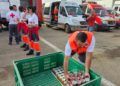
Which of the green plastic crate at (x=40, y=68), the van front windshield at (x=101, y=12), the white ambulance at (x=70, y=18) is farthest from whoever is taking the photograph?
the van front windshield at (x=101, y=12)

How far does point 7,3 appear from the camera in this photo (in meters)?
13.7

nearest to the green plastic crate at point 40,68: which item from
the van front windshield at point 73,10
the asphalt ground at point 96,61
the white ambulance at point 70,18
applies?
the asphalt ground at point 96,61

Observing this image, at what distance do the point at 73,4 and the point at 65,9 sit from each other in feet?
3.86

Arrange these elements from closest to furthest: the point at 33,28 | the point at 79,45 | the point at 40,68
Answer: the point at 79,45
the point at 40,68
the point at 33,28

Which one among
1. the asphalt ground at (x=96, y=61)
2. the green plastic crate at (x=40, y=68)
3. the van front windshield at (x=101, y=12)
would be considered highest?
the van front windshield at (x=101, y=12)

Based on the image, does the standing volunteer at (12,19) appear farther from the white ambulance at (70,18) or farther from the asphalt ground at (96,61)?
the white ambulance at (70,18)

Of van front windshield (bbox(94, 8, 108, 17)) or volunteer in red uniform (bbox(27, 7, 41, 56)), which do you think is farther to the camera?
van front windshield (bbox(94, 8, 108, 17))

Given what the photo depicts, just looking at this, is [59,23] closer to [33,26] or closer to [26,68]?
[33,26]

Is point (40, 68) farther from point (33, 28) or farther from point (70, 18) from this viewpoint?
point (70, 18)

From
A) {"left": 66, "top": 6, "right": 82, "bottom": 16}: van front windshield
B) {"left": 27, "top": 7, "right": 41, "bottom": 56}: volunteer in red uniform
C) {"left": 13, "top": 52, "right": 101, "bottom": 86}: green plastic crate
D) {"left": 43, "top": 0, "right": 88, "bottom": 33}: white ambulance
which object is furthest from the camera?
{"left": 66, "top": 6, "right": 82, "bottom": 16}: van front windshield

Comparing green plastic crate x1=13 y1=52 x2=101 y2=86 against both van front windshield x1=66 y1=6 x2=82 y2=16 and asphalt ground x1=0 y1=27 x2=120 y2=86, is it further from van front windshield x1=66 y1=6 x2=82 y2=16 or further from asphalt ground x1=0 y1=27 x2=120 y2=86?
van front windshield x1=66 y1=6 x2=82 y2=16

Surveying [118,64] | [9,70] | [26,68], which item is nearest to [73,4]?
[118,64]

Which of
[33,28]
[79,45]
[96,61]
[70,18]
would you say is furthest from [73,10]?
[79,45]

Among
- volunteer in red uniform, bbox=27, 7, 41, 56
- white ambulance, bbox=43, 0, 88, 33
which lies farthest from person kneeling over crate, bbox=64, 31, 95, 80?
white ambulance, bbox=43, 0, 88, 33
